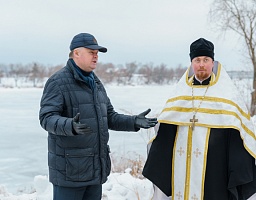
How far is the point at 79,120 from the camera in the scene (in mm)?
2059

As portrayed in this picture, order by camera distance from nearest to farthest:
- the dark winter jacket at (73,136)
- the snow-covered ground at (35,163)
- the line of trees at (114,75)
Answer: the dark winter jacket at (73,136), the snow-covered ground at (35,163), the line of trees at (114,75)

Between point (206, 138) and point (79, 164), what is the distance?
753 millimetres

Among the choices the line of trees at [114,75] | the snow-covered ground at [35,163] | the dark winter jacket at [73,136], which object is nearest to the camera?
the dark winter jacket at [73,136]

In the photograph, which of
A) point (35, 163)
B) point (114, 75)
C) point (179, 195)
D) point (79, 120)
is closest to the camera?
point (79, 120)

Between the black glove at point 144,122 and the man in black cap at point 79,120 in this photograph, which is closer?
the man in black cap at point 79,120

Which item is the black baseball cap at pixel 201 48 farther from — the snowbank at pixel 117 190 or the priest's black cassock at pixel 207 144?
the snowbank at pixel 117 190

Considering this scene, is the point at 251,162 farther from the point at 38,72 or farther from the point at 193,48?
the point at 38,72

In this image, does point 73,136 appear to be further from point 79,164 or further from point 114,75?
point 114,75

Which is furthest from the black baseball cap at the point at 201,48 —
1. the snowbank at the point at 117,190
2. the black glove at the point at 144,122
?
the snowbank at the point at 117,190

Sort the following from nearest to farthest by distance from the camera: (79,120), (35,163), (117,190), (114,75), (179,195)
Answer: (79,120), (179,195), (117,190), (35,163), (114,75)

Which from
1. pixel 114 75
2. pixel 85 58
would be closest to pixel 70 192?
pixel 85 58

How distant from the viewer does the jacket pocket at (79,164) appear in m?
2.08

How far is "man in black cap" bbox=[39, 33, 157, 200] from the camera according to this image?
2.07 meters

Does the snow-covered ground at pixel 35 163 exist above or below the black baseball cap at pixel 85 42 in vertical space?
below
